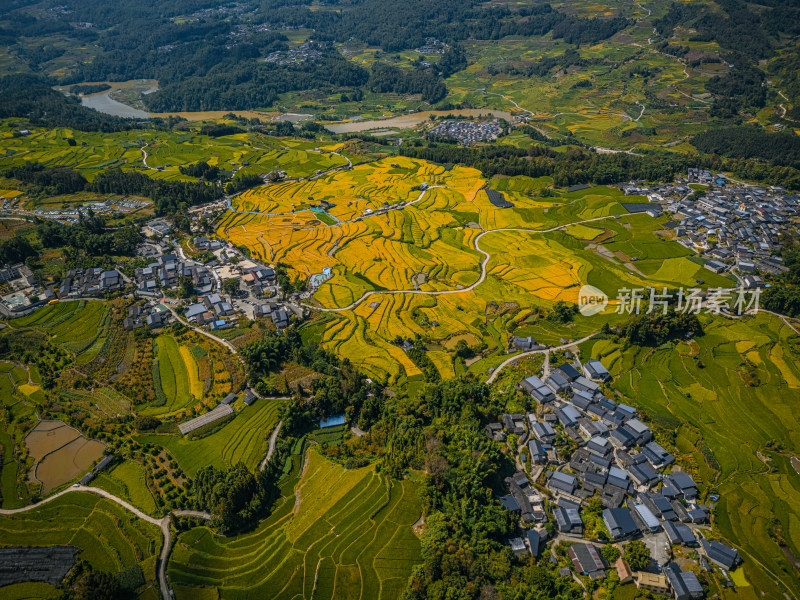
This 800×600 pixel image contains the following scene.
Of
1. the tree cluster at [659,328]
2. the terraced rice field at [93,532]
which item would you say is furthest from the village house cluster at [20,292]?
the tree cluster at [659,328]

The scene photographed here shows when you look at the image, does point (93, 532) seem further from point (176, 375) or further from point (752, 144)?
point (752, 144)

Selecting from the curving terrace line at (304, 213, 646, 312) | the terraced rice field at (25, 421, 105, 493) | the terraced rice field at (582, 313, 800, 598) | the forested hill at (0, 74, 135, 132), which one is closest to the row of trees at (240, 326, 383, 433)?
the curving terrace line at (304, 213, 646, 312)

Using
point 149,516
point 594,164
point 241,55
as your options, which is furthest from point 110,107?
point 149,516

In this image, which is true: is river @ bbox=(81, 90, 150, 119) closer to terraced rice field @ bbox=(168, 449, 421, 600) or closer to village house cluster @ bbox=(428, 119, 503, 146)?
village house cluster @ bbox=(428, 119, 503, 146)

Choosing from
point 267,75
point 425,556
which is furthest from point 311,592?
point 267,75

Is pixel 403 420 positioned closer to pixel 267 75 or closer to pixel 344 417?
pixel 344 417

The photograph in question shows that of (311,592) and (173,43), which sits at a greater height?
(173,43)
